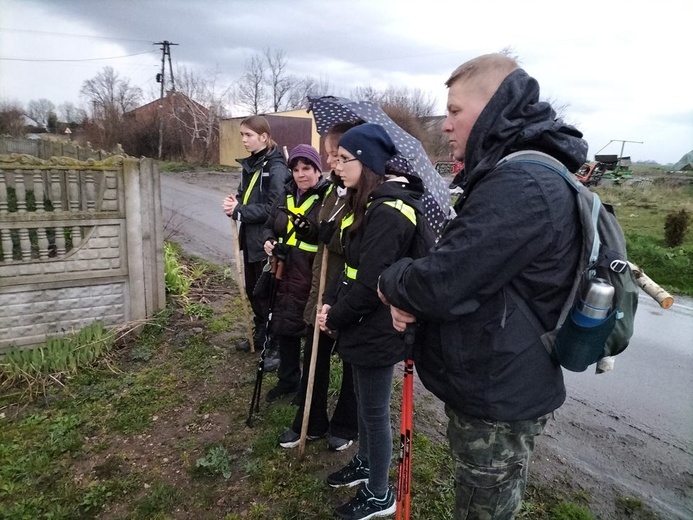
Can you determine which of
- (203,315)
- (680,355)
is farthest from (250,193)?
(680,355)

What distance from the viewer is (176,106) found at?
32531mm

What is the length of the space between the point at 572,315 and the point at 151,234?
14.1 ft

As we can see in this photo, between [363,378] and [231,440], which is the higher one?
[363,378]

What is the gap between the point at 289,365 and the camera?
3777mm

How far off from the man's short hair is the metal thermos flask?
75 cm

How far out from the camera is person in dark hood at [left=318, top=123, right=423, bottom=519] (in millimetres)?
2240

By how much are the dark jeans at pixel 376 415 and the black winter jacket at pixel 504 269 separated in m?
0.86

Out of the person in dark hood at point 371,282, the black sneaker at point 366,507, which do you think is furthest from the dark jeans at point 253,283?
the black sneaker at point 366,507

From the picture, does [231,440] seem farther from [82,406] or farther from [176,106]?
[176,106]

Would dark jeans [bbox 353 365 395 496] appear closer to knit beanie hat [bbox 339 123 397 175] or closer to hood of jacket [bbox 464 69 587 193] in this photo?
knit beanie hat [bbox 339 123 397 175]

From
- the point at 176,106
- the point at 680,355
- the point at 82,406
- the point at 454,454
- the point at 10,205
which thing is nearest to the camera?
the point at 454,454

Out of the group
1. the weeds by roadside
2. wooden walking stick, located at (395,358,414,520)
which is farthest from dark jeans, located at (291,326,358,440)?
wooden walking stick, located at (395,358,414,520)

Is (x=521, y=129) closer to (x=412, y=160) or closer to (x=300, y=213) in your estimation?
(x=412, y=160)

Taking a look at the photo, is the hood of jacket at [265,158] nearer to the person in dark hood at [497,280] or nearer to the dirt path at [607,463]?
the dirt path at [607,463]
